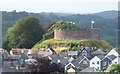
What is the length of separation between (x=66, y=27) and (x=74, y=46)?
21.0 feet

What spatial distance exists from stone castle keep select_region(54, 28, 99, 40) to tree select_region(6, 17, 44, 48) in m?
1.73

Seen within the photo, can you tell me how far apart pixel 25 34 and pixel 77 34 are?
13.1ft

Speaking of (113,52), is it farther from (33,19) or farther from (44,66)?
(33,19)

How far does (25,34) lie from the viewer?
46.8 m

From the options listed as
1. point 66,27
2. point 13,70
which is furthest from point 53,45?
point 13,70

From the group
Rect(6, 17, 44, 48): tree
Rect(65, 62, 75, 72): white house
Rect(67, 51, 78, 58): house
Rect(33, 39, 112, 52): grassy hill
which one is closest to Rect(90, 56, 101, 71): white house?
Rect(65, 62, 75, 72): white house

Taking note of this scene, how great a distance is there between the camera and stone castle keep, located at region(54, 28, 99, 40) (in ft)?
152

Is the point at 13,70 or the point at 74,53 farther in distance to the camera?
the point at 74,53

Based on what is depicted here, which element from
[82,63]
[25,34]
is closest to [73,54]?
[82,63]

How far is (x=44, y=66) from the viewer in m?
26.7

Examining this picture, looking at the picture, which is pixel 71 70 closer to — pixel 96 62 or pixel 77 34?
pixel 96 62

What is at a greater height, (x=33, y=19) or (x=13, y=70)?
(x=33, y=19)

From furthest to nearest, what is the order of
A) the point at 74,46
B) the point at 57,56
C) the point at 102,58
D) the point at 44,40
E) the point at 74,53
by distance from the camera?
the point at 44,40 < the point at 74,46 < the point at 74,53 < the point at 57,56 < the point at 102,58

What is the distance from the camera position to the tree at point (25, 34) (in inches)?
1827
